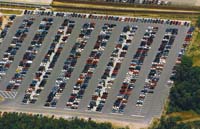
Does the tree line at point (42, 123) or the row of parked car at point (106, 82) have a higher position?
the row of parked car at point (106, 82)

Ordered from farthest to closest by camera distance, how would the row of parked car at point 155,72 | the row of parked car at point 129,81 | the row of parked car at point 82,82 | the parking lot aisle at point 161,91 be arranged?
1. the row of parked car at point 82,82
2. the row of parked car at point 155,72
3. the row of parked car at point 129,81
4. the parking lot aisle at point 161,91

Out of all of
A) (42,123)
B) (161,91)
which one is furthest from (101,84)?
(42,123)

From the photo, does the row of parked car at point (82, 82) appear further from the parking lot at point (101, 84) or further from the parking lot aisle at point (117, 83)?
the parking lot aisle at point (117, 83)

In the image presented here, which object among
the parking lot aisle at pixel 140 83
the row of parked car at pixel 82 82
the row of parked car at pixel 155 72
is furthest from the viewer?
the row of parked car at pixel 82 82

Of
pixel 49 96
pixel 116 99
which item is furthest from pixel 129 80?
pixel 49 96

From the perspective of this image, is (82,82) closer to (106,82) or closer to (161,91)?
(106,82)

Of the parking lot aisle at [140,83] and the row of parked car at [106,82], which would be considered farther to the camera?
the row of parked car at [106,82]

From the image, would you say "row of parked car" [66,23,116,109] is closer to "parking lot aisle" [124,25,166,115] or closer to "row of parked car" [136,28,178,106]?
"parking lot aisle" [124,25,166,115]

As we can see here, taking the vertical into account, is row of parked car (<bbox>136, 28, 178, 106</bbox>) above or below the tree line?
above

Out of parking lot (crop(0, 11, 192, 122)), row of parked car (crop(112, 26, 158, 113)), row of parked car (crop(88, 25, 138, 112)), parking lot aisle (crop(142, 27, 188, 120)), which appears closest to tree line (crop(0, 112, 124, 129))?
parking lot (crop(0, 11, 192, 122))

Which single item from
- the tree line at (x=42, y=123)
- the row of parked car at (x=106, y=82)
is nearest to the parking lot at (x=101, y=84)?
the row of parked car at (x=106, y=82)

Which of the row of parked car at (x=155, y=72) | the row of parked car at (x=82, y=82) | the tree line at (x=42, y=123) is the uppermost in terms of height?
the row of parked car at (x=155, y=72)
